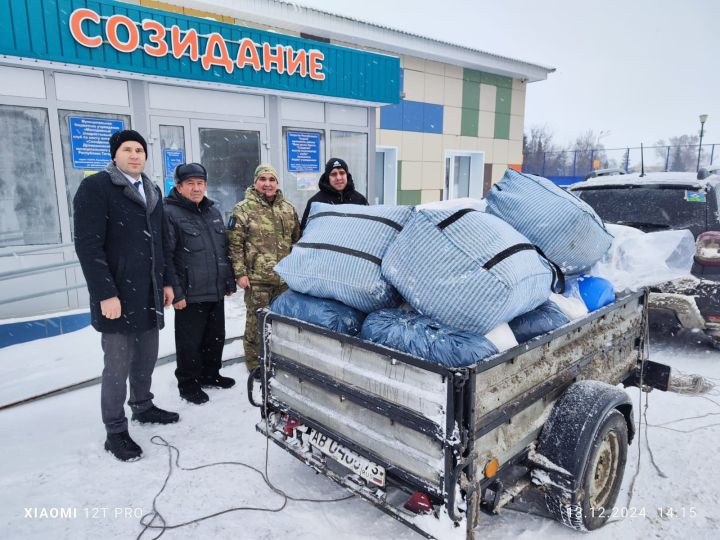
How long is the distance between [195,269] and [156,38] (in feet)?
12.9

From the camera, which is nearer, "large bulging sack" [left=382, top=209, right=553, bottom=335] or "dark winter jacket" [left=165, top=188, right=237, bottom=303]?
"large bulging sack" [left=382, top=209, right=553, bottom=335]

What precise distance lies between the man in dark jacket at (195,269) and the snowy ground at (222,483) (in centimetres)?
41

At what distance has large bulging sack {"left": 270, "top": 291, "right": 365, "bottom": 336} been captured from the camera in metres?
2.28

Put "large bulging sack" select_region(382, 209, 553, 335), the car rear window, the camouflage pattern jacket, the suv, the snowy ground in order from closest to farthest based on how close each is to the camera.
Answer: "large bulging sack" select_region(382, 209, 553, 335) → the snowy ground → the camouflage pattern jacket → the suv → the car rear window

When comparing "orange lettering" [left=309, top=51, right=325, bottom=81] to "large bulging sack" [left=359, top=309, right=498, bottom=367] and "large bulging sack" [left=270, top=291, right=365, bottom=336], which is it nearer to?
"large bulging sack" [left=270, top=291, right=365, bottom=336]

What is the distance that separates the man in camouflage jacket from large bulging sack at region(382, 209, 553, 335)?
6.74 feet

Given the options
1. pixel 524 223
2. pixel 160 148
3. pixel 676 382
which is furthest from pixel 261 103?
pixel 676 382

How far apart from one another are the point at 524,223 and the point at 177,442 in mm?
2675

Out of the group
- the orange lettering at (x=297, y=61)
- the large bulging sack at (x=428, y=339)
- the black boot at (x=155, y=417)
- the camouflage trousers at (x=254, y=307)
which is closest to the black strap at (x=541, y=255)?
the large bulging sack at (x=428, y=339)

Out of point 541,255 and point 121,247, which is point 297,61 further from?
point 541,255

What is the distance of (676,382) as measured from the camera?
3.37m

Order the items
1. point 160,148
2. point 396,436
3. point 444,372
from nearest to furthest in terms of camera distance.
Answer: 1. point 444,372
2. point 396,436
3. point 160,148

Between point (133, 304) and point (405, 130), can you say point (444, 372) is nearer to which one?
point (133, 304)

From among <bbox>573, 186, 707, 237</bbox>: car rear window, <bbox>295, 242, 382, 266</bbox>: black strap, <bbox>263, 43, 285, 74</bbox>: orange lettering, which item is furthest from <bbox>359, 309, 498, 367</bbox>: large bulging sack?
<bbox>263, 43, 285, 74</bbox>: orange lettering
